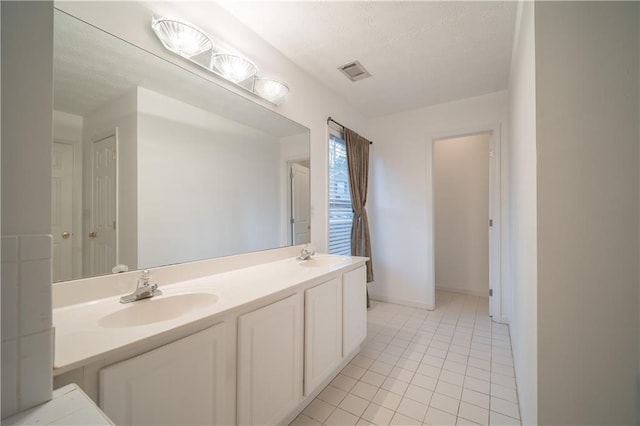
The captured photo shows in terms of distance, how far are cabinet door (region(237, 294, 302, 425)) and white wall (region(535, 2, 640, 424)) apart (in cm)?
104

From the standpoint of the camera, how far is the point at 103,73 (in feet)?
3.65

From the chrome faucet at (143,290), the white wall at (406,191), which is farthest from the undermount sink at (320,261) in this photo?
the white wall at (406,191)

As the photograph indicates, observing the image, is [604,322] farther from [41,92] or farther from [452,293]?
[452,293]

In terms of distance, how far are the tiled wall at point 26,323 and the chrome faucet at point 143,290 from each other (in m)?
0.60

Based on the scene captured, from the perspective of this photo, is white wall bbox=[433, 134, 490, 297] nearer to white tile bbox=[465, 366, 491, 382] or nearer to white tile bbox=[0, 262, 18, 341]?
white tile bbox=[465, 366, 491, 382]

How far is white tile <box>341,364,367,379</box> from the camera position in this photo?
5.85 feet

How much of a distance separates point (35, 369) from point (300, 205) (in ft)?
5.93

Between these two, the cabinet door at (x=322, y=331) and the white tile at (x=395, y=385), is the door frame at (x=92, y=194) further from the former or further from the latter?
the white tile at (x=395, y=385)

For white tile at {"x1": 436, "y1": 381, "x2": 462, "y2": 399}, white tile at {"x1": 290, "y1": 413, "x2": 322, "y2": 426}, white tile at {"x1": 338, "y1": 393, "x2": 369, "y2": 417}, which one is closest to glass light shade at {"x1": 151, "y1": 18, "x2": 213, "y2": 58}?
white tile at {"x1": 290, "y1": 413, "x2": 322, "y2": 426}

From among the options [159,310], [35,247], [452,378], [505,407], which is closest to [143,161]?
[159,310]

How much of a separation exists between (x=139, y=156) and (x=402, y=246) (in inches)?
113

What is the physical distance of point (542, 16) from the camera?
92cm

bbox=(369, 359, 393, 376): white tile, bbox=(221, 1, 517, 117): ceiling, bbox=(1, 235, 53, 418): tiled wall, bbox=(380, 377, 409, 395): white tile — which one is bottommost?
bbox=(369, 359, 393, 376): white tile

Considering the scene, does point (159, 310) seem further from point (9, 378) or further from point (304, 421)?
point (304, 421)
